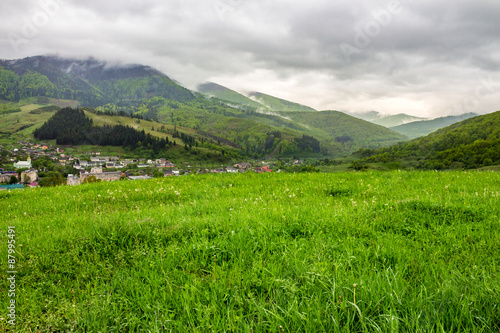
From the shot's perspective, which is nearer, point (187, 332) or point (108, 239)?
point (187, 332)

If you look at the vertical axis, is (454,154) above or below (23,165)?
above

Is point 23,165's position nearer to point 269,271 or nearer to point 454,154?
point 269,271

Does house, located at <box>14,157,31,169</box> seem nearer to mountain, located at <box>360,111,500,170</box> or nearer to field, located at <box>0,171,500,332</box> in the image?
field, located at <box>0,171,500,332</box>

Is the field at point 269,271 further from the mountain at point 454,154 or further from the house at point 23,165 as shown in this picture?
the house at point 23,165

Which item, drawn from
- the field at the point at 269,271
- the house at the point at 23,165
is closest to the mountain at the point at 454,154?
the field at the point at 269,271

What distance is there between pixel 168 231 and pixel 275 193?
205 inches

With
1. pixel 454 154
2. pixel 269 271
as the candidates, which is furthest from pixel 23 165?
pixel 454 154

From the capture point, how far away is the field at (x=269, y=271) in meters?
2.69

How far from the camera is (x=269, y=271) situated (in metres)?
3.58

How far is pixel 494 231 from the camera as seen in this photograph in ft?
15.7

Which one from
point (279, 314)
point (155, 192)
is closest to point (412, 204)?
point (279, 314)

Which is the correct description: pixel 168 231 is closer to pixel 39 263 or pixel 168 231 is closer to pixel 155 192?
pixel 39 263

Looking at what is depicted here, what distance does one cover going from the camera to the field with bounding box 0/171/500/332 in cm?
269

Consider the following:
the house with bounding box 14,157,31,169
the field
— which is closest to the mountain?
the field
